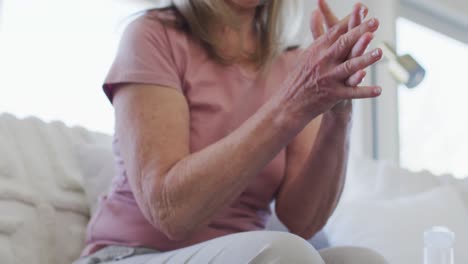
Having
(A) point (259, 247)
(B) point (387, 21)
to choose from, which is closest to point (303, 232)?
(A) point (259, 247)

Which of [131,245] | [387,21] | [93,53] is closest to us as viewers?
[131,245]

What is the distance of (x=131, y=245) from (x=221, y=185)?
0.21 metres

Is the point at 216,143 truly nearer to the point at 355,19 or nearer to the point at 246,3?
the point at 355,19

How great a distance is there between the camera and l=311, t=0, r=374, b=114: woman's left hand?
0.87 meters

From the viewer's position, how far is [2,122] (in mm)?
1479

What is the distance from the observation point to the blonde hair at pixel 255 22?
1.25 m

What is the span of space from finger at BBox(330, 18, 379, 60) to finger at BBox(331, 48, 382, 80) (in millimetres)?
19

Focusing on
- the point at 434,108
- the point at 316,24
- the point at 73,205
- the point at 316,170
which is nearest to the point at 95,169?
the point at 73,205

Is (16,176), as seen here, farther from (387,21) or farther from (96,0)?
(387,21)

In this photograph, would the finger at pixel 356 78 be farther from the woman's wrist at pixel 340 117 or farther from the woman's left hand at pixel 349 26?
the woman's wrist at pixel 340 117

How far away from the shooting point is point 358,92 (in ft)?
2.92

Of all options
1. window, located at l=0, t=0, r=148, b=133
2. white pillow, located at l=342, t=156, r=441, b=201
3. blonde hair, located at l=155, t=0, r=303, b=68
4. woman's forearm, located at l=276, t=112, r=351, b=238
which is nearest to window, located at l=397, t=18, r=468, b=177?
white pillow, located at l=342, t=156, r=441, b=201

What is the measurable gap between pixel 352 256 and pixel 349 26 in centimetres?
31

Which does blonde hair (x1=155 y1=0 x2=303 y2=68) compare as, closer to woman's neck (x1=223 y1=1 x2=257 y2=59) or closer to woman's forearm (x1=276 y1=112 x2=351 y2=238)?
woman's neck (x1=223 y1=1 x2=257 y2=59)
